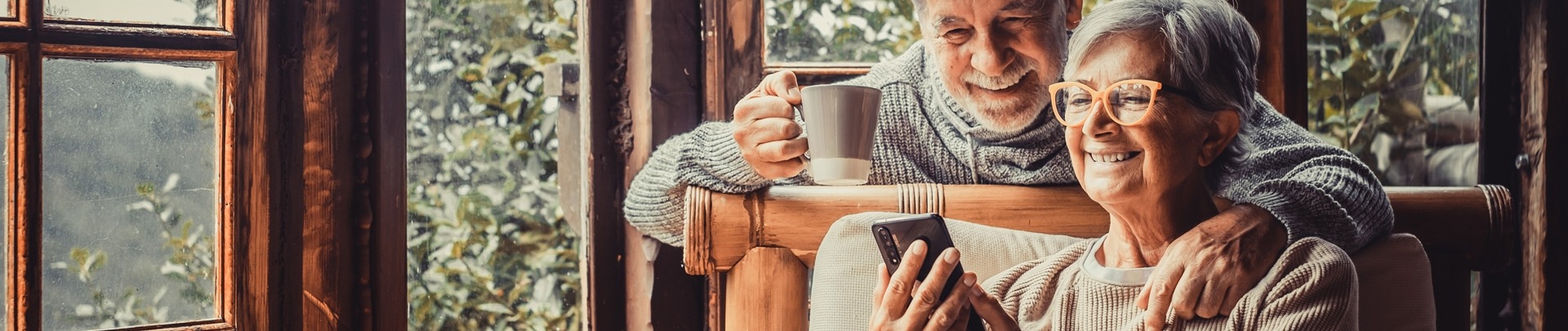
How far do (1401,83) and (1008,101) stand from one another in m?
0.87

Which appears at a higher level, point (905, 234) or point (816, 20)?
point (816, 20)

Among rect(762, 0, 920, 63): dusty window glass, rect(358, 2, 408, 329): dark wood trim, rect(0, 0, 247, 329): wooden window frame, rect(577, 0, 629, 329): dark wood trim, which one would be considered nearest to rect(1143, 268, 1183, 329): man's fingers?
rect(762, 0, 920, 63): dusty window glass

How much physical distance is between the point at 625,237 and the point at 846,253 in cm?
61

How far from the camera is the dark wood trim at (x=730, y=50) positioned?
1938mm

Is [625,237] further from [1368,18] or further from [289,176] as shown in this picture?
[1368,18]

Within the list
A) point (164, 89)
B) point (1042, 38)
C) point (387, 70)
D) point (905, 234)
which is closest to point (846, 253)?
point (905, 234)

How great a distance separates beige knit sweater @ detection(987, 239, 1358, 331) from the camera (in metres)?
1.22

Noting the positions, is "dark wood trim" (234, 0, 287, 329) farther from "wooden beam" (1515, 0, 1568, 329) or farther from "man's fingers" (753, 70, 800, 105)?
"wooden beam" (1515, 0, 1568, 329)

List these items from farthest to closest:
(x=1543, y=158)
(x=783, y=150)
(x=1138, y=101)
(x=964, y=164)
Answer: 1. (x=1543, y=158)
2. (x=964, y=164)
3. (x=783, y=150)
4. (x=1138, y=101)

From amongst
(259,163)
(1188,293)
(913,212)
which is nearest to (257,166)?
(259,163)

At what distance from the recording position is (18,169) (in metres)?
1.60

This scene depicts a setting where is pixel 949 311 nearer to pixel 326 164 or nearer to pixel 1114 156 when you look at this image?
pixel 1114 156

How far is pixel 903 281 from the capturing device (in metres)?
1.28

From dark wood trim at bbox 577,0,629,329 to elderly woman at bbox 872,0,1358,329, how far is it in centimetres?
82
